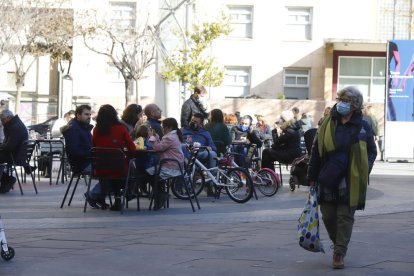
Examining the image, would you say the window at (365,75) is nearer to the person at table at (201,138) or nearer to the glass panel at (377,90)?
the glass panel at (377,90)

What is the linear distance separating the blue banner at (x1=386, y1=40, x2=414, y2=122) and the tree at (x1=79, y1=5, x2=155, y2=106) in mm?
13336

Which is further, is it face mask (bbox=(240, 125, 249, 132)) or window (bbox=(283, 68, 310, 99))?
window (bbox=(283, 68, 310, 99))

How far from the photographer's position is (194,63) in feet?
104

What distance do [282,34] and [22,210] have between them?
111ft

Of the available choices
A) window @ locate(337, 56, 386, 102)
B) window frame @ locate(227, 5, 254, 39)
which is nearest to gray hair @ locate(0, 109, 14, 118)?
window frame @ locate(227, 5, 254, 39)

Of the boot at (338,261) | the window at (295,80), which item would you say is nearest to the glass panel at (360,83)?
the window at (295,80)

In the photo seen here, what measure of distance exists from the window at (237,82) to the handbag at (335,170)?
37957 mm

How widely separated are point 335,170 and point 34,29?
110ft

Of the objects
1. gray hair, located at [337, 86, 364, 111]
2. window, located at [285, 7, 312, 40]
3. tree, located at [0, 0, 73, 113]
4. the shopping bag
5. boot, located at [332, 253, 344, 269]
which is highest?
window, located at [285, 7, 312, 40]

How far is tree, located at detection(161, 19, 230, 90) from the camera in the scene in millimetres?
31672

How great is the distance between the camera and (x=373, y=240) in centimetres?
1180

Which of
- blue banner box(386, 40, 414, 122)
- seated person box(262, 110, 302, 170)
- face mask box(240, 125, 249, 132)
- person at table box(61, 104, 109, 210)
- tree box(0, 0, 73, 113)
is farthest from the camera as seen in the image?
tree box(0, 0, 73, 113)

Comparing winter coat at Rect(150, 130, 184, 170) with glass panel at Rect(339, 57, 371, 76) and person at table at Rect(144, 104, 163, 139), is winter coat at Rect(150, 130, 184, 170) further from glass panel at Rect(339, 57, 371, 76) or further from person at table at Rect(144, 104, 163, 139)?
glass panel at Rect(339, 57, 371, 76)

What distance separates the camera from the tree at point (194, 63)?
31.7 meters
